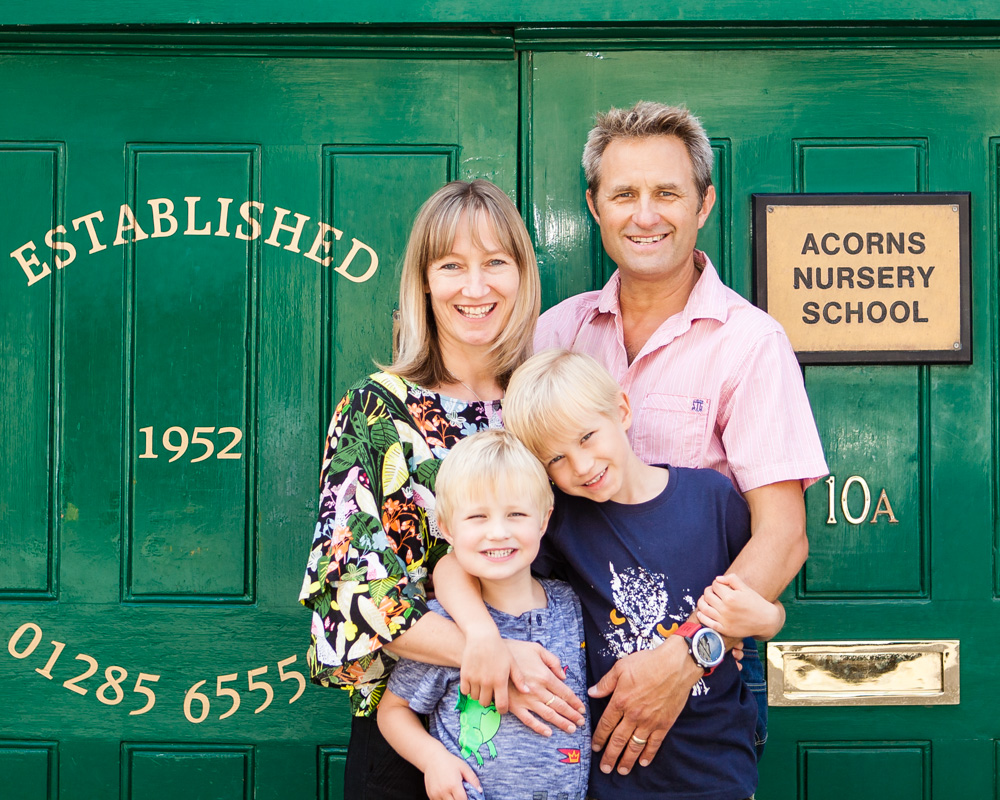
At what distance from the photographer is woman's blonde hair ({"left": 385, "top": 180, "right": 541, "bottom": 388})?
182 centimetres

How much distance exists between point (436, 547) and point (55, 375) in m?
1.46

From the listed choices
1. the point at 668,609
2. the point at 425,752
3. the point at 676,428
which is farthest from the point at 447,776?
the point at 676,428

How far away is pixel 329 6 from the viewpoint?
2.39 m

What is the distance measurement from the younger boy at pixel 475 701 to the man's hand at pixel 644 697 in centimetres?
6

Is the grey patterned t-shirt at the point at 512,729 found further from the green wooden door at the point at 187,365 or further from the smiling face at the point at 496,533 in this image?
the green wooden door at the point at 187,365

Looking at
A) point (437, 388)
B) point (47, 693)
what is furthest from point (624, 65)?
point (47, 693)

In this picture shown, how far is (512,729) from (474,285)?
0.94 m

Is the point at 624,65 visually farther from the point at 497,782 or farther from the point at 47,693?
the point at 47,693

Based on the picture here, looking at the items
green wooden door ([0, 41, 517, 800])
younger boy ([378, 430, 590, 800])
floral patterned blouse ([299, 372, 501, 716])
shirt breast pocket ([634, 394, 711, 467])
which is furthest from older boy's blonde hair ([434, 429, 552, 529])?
green wooden door ([0, 41, 517, 800])

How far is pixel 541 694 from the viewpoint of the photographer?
1.57 meters

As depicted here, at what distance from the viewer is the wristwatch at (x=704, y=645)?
1646 mm

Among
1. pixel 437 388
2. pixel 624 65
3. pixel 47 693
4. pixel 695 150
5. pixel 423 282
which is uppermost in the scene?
pixel 624 65

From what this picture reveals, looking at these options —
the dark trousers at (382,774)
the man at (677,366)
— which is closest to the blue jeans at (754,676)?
the man at (677,366)

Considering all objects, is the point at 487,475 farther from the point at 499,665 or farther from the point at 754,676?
the point at 754,676
